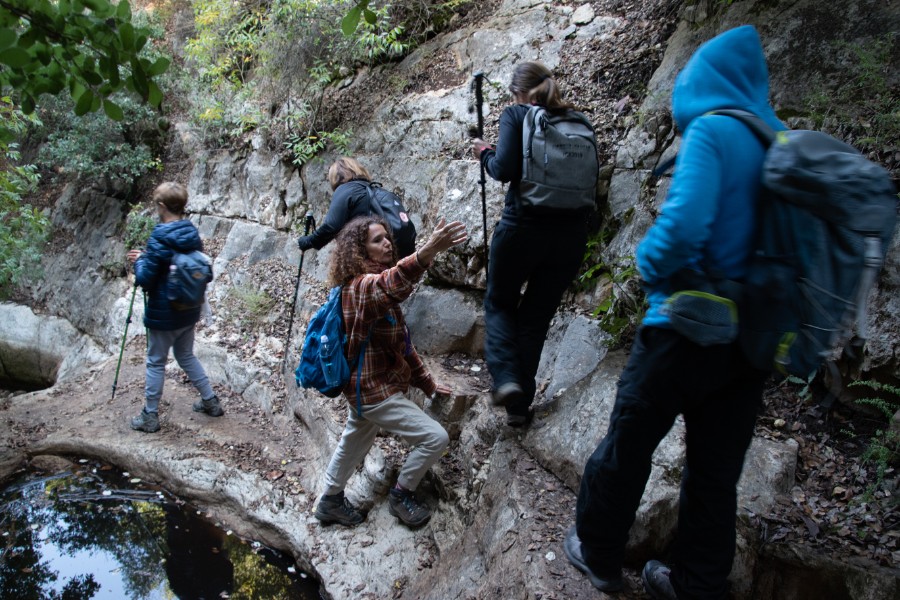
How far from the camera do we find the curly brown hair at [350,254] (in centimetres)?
349

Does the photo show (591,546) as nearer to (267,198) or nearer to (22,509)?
(22,509)

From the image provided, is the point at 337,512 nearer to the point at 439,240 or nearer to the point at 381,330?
the point at 381,330

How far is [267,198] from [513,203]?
6.71 metres

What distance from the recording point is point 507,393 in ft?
12.3

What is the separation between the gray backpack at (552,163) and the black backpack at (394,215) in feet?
5.53

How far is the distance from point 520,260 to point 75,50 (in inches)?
97.9

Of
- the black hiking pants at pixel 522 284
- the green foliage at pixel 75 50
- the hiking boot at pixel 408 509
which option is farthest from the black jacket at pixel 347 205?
the green foliage at pixel 75 50

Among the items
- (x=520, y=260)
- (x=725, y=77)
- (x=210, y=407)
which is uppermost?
(x=725, y=77)

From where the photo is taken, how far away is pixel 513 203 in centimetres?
354

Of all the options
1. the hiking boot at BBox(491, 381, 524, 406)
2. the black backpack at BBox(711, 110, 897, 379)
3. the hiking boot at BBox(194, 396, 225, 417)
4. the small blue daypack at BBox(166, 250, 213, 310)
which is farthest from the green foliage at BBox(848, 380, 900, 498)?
the hiking boot at BBox(194, 396, 225, 417)

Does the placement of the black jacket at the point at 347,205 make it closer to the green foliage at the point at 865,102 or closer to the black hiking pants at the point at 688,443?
the black hiking pants at the point at 688,443

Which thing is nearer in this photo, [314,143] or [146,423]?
[146,423]

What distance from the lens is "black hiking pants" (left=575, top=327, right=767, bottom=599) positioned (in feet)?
7.30

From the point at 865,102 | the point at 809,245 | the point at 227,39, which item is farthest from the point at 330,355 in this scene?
the point at 227,39
